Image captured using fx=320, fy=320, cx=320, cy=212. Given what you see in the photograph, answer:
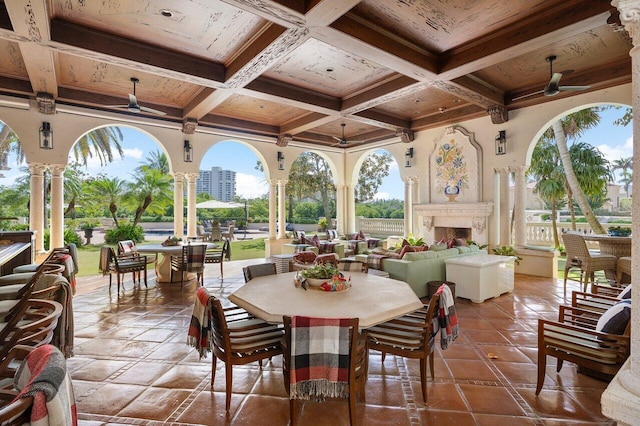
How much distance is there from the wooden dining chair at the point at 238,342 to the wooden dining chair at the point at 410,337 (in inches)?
28.2

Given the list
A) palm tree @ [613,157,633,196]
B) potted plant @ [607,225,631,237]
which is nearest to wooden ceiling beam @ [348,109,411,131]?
potted plant @ [607,225,631,237]

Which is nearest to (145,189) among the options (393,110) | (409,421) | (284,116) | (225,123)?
(225,123)

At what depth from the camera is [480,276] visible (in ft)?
15.0

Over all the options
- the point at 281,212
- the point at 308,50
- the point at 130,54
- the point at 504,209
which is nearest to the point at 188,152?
the point at 281,212

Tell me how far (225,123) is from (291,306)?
22.4ft

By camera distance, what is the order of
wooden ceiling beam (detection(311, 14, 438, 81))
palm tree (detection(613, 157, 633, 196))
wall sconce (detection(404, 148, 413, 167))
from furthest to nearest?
palm tree (detection(613, 157, 633, 196)) → wall sconce (detection(404, 148, 413, 167)) → wooden ceiling beam (detection(311, 14, 438, 81))

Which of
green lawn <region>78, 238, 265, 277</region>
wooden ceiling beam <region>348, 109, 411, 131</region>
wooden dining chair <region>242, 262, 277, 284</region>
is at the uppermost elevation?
wooden ceiling beam <region>348, 109, 411, 131</region>

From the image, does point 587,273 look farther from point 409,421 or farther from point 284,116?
point 284,116

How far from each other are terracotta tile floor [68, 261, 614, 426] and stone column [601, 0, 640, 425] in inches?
38.1

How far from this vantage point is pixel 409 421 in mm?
2051

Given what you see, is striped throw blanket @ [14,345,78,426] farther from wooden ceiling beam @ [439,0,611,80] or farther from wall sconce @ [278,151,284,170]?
wall sconce @ [278,151,284,170]

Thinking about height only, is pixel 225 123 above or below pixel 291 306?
above

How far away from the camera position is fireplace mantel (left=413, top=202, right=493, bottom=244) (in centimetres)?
719

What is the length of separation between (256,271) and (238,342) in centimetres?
111
